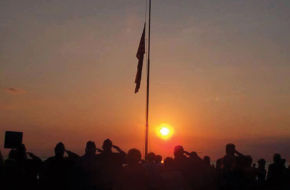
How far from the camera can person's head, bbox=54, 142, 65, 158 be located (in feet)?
40.8

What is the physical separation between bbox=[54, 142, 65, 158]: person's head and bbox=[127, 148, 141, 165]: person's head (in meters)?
1.60

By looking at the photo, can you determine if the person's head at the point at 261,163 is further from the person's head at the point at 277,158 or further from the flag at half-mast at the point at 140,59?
the flag at half-mast at the point at 140,59

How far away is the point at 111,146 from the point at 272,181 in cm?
512

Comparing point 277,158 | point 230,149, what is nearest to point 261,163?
point 277,158

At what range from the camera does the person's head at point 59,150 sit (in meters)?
12.4

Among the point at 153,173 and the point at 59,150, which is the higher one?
the point at 59,150

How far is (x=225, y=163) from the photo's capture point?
1462 cm

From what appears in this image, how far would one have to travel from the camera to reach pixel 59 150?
12.5 m

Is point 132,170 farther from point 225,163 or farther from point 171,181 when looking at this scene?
point 225,163

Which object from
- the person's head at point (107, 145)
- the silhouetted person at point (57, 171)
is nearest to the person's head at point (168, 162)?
the person's head at point (107, 145)

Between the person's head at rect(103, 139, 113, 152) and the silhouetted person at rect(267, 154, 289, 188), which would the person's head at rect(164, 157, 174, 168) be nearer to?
the person's head at rect(103, 139, 113, 152)

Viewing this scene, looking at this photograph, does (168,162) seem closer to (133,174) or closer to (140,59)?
(133,174)

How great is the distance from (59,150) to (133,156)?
1.79m

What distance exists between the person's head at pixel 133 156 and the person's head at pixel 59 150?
160 cm
